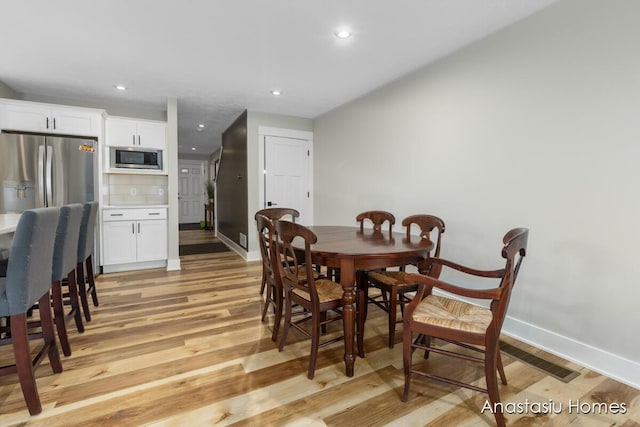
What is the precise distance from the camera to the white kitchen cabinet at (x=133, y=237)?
3988mm

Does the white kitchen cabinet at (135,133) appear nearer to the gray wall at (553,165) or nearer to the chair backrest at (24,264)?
the chair backrest at (24,264)

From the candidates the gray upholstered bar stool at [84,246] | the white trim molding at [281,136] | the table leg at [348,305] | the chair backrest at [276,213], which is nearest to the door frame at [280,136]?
the white trim molding at [281,136]

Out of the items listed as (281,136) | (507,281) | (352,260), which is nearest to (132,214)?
(281,136)

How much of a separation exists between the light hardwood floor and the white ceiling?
239 centimetres

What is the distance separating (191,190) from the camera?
9.86m

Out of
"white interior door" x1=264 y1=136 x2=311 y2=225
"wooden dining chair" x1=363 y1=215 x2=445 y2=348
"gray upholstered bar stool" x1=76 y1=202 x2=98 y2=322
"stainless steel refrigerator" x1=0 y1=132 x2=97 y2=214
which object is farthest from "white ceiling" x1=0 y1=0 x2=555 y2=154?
"wooden dining chair" x1=363 y1=215 x2=445 y2=348

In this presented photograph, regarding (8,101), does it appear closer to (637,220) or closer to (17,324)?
(17,324)

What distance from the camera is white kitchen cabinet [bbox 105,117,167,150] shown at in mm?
4082

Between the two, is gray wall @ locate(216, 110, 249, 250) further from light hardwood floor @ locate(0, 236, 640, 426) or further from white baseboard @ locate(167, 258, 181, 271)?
light hardwood floor @ locate(0, 236, 640, 426)

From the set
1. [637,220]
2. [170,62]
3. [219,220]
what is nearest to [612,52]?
[637,220]

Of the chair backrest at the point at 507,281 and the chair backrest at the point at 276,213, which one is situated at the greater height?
the chair backrest at the point at 276,213

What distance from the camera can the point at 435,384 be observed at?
5.72ft

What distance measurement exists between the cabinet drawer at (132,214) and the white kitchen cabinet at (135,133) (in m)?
0.90

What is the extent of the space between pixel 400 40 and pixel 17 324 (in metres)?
3.14
